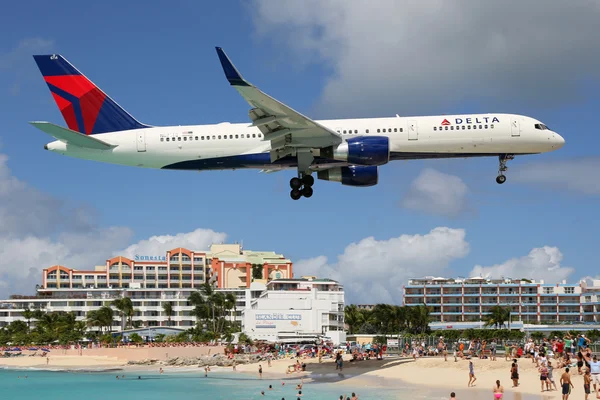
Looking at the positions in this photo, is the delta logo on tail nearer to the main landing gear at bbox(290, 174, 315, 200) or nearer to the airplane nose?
the airplane nose

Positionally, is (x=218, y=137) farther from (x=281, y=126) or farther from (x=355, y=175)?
(x=355, y=175)

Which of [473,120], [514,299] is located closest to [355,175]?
[473,120]

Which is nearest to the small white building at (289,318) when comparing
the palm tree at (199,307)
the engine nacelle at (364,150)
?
the palm tree at (199,307)

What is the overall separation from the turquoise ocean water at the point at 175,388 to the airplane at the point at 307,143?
57.7 feet

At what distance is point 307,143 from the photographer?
48875 mm

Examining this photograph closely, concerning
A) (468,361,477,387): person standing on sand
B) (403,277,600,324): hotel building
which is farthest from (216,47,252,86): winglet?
(403,277,600,324): hotel building

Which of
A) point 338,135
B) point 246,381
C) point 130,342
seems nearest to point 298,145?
point 338,135

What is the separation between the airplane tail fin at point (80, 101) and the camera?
53.6 metres

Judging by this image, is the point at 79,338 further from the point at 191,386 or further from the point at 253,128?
the point at 253,128

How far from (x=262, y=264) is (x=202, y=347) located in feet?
238

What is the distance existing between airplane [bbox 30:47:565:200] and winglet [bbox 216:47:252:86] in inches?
162

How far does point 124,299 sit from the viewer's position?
514 ft

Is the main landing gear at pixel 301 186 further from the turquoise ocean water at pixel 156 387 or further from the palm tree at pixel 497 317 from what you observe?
the palm tree at pixel 497 317

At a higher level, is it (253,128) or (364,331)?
(253,128)
